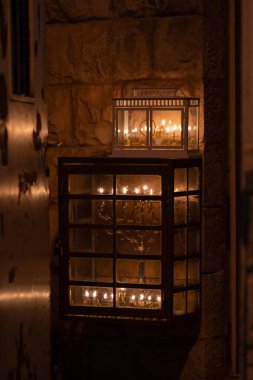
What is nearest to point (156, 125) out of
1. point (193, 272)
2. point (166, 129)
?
point (166, 129)

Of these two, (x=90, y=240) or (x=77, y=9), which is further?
(x=77, y=9)

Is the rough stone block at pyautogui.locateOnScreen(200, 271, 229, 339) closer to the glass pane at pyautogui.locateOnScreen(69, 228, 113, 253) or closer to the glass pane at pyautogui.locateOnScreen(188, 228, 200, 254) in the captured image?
the glass pane at pyautogui.locateOnScreen(188, 228, 200, 254)

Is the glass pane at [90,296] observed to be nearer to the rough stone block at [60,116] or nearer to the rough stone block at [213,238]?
the rough stone block at [213,238]

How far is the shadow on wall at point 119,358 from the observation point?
15.9 ft

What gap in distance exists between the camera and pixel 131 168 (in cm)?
438

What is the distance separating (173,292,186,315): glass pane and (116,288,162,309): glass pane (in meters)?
0.11

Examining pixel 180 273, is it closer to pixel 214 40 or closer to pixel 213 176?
pixel 213 176

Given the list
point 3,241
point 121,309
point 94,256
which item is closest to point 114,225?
point 94,256

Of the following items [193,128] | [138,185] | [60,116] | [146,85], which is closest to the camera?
[138,185]

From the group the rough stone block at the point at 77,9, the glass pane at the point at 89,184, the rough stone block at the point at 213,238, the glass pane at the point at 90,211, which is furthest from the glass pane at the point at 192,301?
the rough stone block at the point at 77,9

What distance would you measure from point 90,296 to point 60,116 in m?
1.15

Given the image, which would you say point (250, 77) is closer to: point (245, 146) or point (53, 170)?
point (245, 146)

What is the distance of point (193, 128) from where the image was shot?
4.61m

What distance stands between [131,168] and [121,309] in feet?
2.75
